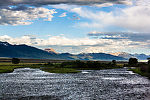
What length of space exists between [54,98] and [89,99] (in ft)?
27.7

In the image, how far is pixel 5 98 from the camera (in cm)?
5478

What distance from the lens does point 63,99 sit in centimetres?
5419

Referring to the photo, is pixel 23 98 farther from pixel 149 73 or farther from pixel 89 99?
pixel 149 73

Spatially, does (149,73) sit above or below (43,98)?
below

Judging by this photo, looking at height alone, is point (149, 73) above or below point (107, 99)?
below

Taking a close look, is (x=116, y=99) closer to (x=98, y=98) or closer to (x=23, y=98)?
(x=98, y=98)

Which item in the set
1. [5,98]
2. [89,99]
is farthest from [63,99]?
[5,98]

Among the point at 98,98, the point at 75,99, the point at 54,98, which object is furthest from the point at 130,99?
the point at 54,98

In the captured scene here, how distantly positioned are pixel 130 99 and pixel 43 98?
2080cm

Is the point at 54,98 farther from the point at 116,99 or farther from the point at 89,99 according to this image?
the point at 116,99

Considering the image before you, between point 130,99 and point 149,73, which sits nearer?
point 130,99

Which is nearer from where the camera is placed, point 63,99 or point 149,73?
point 63,99

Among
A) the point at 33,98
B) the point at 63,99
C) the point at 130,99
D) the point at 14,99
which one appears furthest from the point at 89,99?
the point at 14,99

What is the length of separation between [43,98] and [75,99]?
7830mm
